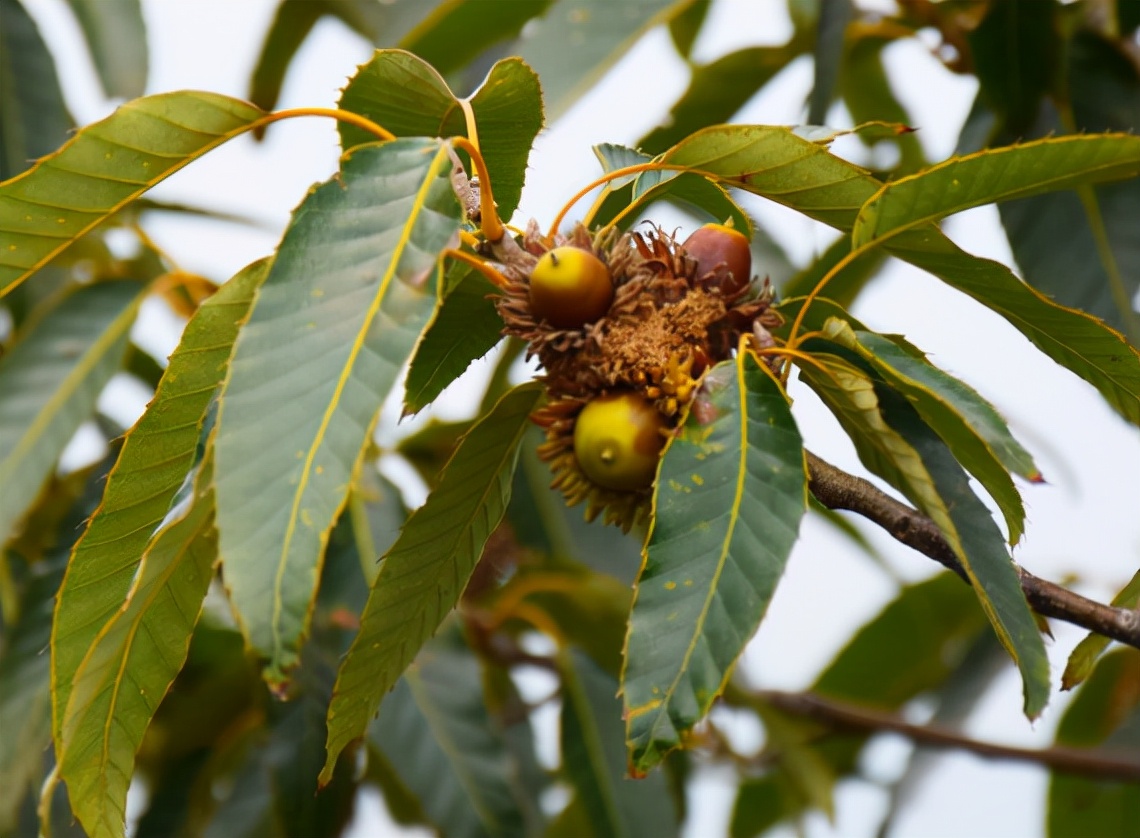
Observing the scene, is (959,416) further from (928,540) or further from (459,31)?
(459,31)

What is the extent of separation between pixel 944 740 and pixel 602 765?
0.35m

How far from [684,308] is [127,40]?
106 centimetres

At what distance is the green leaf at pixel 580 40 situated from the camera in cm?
108

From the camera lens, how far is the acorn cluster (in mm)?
551

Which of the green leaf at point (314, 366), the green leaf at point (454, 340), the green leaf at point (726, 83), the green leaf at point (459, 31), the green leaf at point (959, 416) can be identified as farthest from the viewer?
the green leaf at point (726, 83)

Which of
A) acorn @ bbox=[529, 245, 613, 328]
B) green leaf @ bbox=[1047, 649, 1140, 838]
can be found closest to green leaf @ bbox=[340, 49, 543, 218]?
acorn @ bbox=[529, 245, 613, 328]

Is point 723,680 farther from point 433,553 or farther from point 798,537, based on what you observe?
point 433,553

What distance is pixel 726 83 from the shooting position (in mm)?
1330

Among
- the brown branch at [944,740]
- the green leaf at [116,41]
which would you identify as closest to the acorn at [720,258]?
the brown branch at [944,740]

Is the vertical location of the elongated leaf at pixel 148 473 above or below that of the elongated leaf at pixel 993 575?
above

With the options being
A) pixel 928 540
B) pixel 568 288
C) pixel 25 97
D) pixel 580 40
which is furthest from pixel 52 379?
pixel 928 540

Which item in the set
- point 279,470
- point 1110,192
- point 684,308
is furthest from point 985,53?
point 279,470

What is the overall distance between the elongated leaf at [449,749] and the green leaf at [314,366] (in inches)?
27.2

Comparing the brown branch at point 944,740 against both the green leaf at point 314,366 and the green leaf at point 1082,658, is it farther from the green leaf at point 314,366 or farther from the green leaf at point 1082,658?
the green leaf at point 314,366
